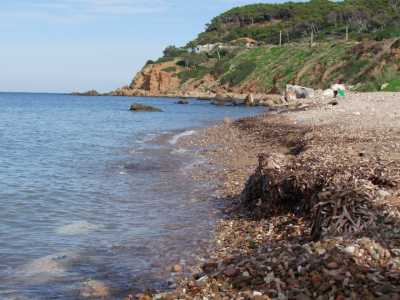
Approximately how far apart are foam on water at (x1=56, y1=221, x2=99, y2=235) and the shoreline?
225 cm

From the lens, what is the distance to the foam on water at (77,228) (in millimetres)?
8555

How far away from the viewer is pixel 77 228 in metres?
8.80

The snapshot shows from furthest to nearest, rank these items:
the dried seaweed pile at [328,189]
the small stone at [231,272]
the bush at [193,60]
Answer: the bush at [193,60] < the dried seaweed pile at [328,189] < the small stone at [231,272]

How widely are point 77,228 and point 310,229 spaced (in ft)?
13.4

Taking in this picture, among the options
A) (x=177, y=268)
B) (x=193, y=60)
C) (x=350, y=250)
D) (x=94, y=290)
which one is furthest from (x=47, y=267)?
(x=193, y=60)

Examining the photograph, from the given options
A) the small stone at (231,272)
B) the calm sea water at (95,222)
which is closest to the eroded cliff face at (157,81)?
the calm sea water at (95,222)

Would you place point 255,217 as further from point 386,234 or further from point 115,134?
point 115,134

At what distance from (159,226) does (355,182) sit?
11.6 feet

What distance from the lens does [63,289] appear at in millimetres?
5980

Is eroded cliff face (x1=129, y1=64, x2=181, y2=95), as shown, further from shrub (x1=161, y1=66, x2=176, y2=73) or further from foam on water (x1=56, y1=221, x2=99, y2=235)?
foam on water (x1=56, y1=221, x2=99, y2=235)

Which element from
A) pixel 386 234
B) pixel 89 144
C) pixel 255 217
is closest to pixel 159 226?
pixel 255 217

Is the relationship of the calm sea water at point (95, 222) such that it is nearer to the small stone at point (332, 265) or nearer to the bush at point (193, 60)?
the small stone at point (332, 265)

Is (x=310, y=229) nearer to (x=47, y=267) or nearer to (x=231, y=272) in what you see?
(x=231, y=272)

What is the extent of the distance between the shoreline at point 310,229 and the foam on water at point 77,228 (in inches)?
88.4
